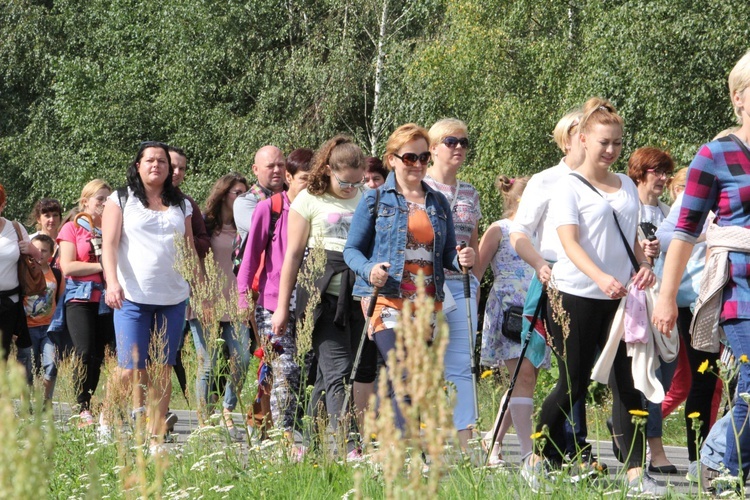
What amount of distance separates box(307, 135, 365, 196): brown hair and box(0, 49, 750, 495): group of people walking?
12mm

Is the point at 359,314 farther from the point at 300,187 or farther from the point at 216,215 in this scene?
the point at 216,215

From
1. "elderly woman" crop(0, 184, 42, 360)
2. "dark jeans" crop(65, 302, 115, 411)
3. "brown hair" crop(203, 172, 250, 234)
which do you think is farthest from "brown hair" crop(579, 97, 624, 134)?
"dark jeans" crop(65, 302, 115, 411)

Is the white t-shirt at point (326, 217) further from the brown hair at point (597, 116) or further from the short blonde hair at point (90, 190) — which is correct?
the short blonde hair at point (90, 190)

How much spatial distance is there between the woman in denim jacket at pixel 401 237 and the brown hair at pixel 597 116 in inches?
36.9

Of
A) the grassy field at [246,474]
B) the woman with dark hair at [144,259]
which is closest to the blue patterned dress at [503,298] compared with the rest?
the woman with dark hair at [144,259]

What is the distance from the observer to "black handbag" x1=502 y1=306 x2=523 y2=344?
7.50 m

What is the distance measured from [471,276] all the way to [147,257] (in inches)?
81.2

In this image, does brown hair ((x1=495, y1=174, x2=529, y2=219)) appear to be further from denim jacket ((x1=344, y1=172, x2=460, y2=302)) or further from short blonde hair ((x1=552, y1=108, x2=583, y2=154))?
denim jacket ((x1=344, y1=172, x2=460, y2=302))

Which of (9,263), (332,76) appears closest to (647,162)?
(9,263)

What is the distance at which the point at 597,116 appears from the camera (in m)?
6.12

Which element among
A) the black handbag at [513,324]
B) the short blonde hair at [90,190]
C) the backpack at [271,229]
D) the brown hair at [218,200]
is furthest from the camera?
the short blonde hair at [90,190]

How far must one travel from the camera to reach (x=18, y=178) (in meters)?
41.6

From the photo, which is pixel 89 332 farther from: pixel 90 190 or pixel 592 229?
pixel 592 229

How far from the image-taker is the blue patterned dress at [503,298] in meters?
7.80
